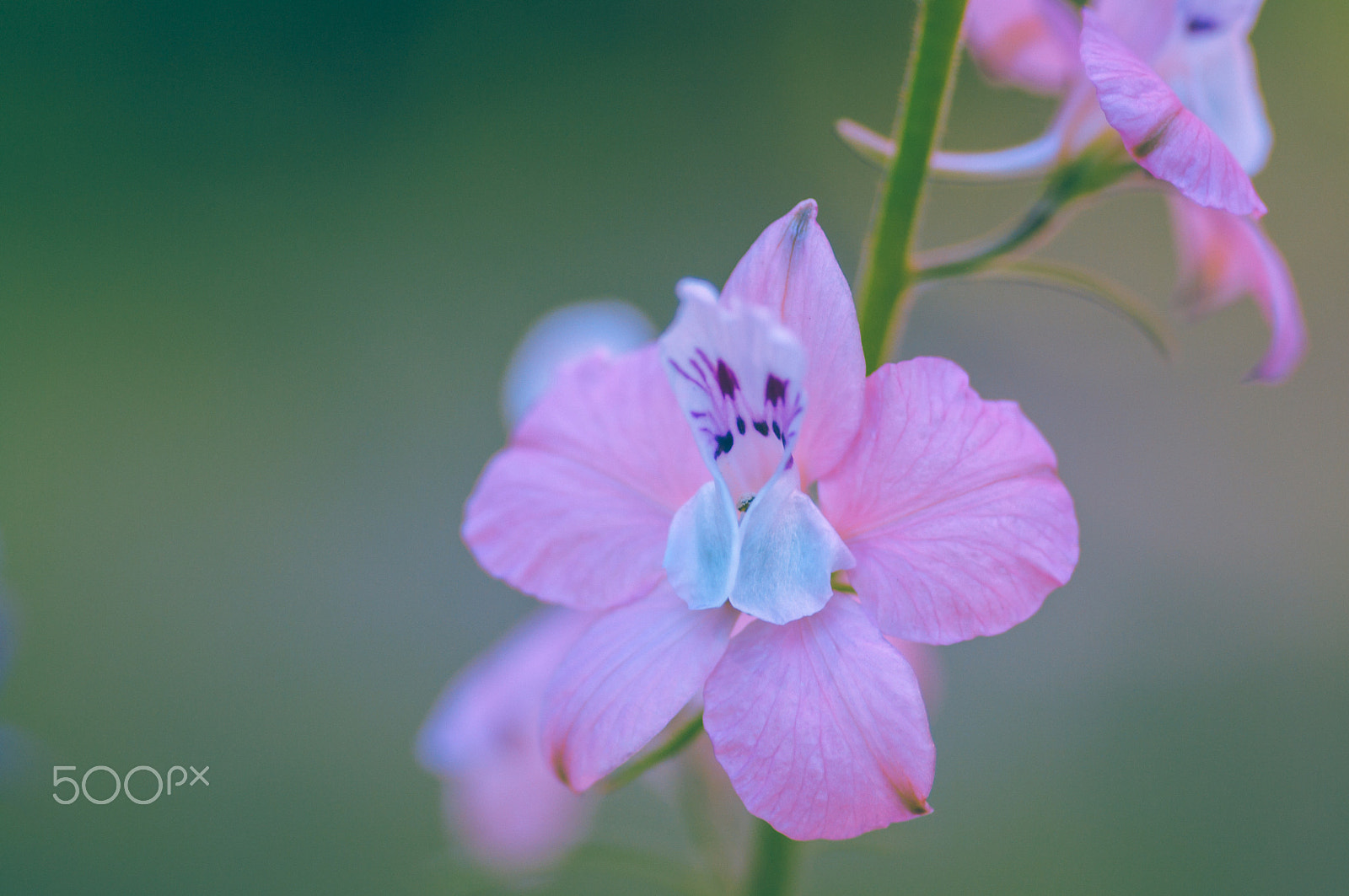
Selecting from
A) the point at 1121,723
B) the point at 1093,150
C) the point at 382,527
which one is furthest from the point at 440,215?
the point at 1093,150

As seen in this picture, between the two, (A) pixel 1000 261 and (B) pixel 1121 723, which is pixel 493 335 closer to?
(B) pixel 1121 723

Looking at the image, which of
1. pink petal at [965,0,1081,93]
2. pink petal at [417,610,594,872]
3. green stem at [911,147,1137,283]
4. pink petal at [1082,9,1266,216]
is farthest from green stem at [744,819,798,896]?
pink petal at [965,0,1081,93]

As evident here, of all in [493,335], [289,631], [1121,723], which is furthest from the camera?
[493,335]

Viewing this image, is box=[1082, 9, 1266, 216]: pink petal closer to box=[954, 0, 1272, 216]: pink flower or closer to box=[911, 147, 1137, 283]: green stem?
box=[954, 0, 1272, 216]: pink flower

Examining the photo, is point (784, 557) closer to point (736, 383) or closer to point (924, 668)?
point (736, 383)

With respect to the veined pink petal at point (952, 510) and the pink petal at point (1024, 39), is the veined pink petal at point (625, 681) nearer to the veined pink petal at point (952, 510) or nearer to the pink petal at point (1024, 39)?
the veined pink petal at point (952, 510)

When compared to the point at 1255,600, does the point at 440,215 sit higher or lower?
higher

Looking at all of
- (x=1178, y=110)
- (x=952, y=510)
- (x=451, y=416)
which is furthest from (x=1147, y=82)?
(x=451, y=416)

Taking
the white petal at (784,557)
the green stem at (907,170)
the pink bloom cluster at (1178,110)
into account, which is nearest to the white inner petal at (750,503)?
the white petal at (784,557)
